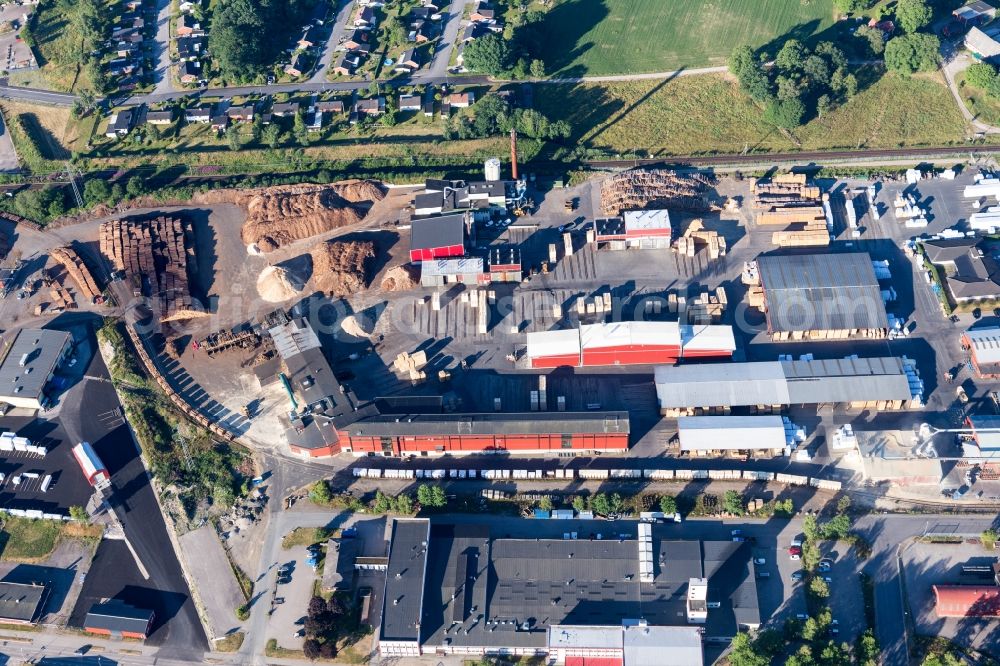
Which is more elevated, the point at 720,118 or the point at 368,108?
the point at 720,118

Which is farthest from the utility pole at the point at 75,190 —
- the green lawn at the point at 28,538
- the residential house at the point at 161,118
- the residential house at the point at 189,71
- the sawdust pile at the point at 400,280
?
the green lawn at the point at 28,538

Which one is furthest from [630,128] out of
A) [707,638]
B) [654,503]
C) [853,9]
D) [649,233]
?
[707,638]

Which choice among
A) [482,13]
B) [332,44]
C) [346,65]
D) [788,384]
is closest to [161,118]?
[346,65]

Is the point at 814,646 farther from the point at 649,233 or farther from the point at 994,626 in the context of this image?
the point at 649,233

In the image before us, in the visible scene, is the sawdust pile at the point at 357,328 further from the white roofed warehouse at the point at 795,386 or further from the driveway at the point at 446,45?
the driveway at the point at 446,45

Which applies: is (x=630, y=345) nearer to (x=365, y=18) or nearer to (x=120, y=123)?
(x=365, y=18)
